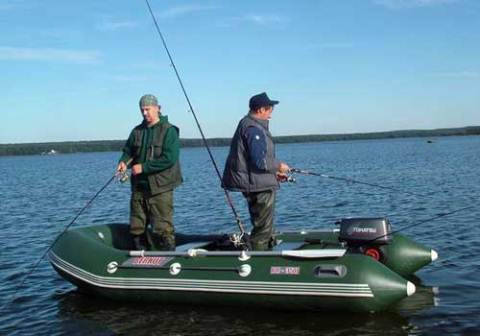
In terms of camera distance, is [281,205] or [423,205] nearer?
[423,205]

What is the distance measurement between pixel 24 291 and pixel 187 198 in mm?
11271

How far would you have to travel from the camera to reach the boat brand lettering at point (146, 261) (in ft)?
21.9

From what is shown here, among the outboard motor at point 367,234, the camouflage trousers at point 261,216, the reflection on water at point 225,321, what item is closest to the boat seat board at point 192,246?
the reflection on water at point 225,321

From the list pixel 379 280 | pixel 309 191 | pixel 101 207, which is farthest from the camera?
pixel 309 191

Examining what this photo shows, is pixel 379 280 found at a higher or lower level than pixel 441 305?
higher

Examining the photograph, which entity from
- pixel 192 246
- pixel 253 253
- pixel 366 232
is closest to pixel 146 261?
pixel 192 246

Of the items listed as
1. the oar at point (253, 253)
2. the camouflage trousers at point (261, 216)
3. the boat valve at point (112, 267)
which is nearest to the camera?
the oar at point (253, 253)

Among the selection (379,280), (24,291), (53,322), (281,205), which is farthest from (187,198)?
(379,280)

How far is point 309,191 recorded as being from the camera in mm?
19031

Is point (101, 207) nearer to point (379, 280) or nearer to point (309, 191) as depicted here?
point (309, 191)

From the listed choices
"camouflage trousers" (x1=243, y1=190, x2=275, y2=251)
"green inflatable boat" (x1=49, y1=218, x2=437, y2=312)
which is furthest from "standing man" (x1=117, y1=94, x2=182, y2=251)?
"camouflage trousers" (x1=243, y1=190, x2=275, y2=251)

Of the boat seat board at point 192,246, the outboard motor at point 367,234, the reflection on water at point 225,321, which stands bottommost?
the reflection on water at point 225,321

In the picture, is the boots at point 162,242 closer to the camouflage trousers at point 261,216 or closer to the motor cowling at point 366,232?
the camouflage trousers at point 261,216

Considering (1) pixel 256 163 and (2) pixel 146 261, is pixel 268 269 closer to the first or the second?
(1) pixel 256 163
